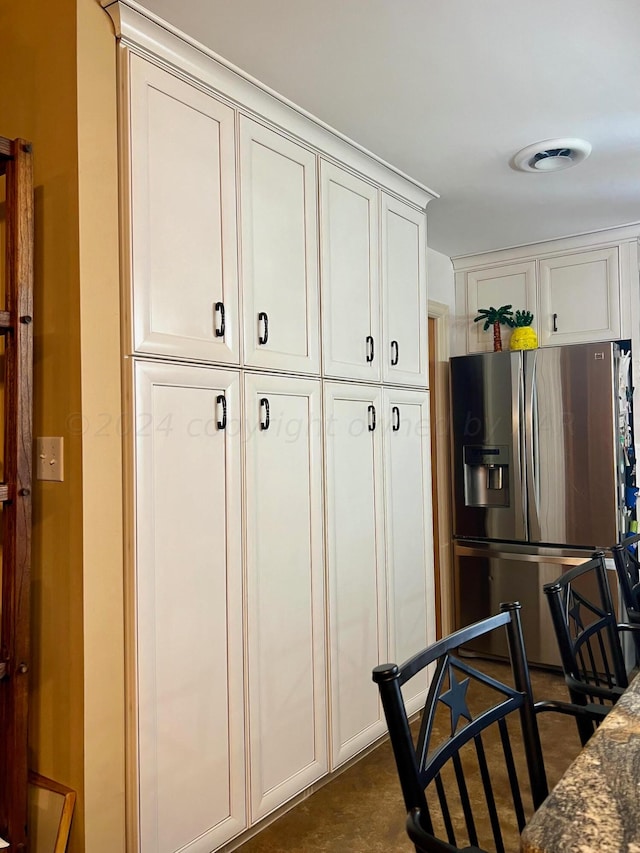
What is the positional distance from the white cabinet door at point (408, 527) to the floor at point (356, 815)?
0.49 m

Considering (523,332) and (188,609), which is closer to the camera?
(188,609)

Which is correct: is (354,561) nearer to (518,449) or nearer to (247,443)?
(247,443)

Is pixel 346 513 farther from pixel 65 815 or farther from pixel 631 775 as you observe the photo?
pixel 631 775

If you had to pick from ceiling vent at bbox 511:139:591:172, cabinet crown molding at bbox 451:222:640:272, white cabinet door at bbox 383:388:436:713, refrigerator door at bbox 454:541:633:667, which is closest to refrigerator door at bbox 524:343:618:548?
refrigerator door at bbox 454:541:633:667

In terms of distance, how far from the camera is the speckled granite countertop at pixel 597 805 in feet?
2.66

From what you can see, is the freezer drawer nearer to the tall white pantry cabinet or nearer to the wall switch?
the tall white pantry cabinet

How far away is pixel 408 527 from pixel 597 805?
2.10 metres

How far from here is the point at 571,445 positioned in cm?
356

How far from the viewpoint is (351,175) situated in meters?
2.69

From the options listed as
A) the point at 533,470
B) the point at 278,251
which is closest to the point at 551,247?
the point at 533,470

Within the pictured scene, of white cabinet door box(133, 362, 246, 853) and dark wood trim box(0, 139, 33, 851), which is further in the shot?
white cabinet door box(133, 362, 246, 853)

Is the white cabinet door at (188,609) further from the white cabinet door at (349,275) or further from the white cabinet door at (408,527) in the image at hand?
the white cabinet door at (408,527)

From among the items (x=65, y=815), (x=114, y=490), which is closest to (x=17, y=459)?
(x=114, y=490)

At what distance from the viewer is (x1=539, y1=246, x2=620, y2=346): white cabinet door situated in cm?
375
